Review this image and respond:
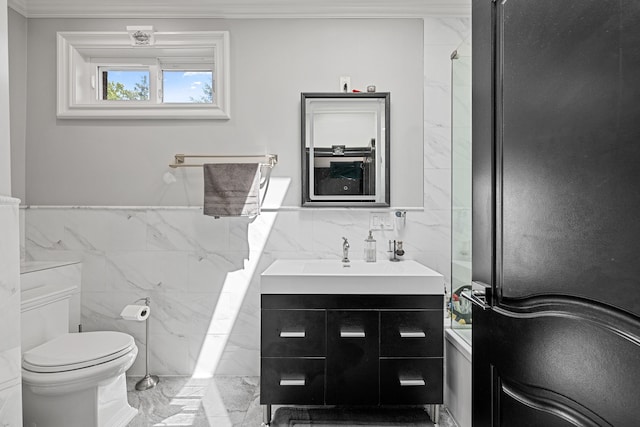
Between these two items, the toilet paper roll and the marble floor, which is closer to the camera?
the marble floor

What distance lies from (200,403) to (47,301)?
1027 millimetres

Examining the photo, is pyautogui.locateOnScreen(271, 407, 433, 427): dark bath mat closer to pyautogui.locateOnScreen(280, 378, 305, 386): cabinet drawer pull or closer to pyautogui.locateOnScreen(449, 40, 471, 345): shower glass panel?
pyautogui.locateOnScreen(280, 378, 305, 386): cabinet drawer pull

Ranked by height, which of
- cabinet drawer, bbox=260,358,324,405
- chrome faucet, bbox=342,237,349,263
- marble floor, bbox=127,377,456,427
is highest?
chrome faucet, bbox=342,237,349,263

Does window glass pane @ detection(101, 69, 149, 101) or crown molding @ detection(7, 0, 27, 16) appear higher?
crown molding @ detection(7, 0, 27, 16)

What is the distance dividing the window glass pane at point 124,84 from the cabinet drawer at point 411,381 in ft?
7.88

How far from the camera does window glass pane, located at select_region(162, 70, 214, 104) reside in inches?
113

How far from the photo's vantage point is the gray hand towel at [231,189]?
2.55 meters

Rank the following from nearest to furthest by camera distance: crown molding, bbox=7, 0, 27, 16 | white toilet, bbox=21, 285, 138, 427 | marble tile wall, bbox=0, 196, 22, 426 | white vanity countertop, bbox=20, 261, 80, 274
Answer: marble tile wall, bbox=0, 196, 22, 426, white toilet, bbox=21, 285, 138, 427, white vanity countertop, bbox=20, 261, 80, 274, crown molding, bbox=7, 0, 27, 16

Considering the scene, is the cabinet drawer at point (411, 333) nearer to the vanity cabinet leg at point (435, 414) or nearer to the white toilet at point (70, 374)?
the vanity cabinet leg at point (435, 414)

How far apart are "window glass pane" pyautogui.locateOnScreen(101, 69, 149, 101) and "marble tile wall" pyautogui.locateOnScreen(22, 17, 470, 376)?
0.81 metres

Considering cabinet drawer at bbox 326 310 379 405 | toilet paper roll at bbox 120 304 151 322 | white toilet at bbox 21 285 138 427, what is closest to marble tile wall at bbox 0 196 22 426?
white toilet at bbox 21 285 138 427

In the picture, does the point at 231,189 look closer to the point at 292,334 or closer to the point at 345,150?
the point at 345,150

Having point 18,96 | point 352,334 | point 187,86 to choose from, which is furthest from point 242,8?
point 352,334

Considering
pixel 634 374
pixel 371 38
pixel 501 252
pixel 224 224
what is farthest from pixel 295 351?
pixel 371 38
